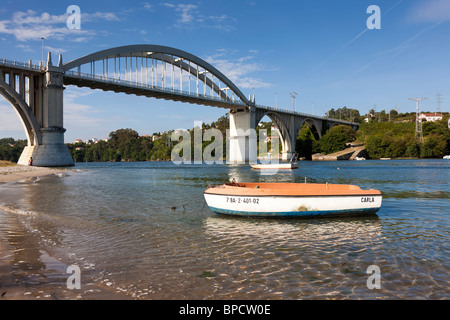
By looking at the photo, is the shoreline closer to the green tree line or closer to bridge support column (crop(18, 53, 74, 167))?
bridge support column (crop(18, 53, 74, 167))

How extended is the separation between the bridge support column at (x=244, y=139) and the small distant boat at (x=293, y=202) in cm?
7274

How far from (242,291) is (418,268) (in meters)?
3.22

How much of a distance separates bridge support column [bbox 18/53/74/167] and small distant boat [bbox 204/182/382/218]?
43.0 meters

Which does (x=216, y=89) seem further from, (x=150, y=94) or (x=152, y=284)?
(x=152, y=284)

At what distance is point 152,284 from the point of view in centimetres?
464

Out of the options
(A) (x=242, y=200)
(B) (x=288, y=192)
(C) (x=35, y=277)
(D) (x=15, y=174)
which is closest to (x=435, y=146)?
(B) (x=288, y=192)

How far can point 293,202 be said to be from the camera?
9672 mm

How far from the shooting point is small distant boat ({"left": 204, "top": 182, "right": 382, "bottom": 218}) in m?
9.70

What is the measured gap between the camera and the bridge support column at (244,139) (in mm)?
83062

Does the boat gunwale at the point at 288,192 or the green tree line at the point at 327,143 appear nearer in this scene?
the boat gunwale at the point at 288,192

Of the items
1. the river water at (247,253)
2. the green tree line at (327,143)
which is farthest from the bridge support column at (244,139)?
the river water at (247,253)

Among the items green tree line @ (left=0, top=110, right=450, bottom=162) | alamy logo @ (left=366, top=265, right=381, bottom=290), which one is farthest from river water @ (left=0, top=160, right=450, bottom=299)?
green tree line @ (left=0, top=110, right=450, bottom=162)

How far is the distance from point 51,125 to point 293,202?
4622 centimetres

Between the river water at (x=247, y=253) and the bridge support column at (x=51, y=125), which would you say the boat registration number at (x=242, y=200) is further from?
the bridge support column at (x=51, y=125)
